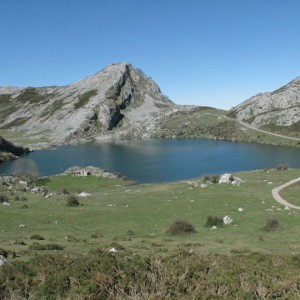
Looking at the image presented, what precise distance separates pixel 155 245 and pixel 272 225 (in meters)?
13.6

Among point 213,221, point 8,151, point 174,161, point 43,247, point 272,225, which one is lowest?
point 174,161

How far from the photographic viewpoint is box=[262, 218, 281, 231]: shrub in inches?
1561

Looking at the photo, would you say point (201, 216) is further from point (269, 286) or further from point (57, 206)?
point (269, 286)

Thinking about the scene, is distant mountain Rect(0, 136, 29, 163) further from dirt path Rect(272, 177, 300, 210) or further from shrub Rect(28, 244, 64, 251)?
shrub Rect(28, 244, 64, 251)

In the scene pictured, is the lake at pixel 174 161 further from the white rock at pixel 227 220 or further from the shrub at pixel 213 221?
the shrub at pixel 213 221

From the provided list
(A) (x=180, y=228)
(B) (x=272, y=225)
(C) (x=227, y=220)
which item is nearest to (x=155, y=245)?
(A) (x=180, y=228)

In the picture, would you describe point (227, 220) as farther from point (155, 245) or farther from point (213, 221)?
point (155, 245)

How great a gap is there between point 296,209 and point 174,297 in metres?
36.2

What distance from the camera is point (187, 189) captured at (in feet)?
214

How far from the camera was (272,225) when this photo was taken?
3997cm

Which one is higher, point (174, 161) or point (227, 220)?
point (227, 220)

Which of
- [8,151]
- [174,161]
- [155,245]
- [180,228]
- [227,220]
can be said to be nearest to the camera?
[155,245]

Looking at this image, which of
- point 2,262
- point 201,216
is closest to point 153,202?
point 201,216

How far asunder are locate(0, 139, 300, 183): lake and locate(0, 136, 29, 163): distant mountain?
827cm
